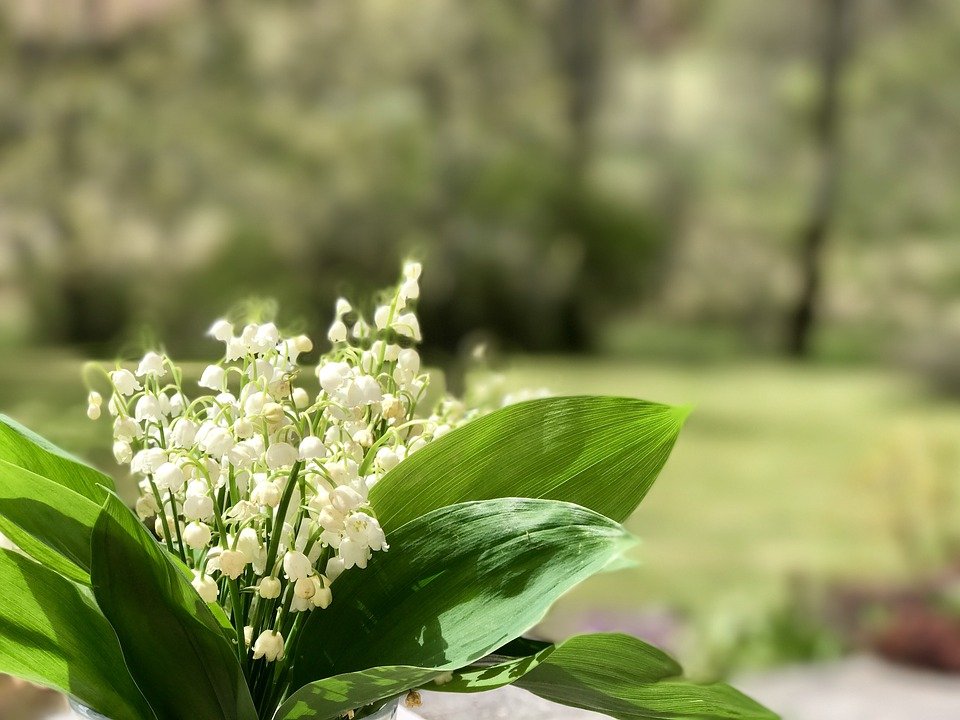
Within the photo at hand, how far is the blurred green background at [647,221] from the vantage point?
4.80 feet

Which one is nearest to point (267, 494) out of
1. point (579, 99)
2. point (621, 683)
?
point (621, 683)

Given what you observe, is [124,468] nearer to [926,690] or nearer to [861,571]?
[861,571]

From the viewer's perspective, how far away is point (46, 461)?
0.32m

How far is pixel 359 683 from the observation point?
27 cm

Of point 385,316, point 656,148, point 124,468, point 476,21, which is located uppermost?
point 476,21

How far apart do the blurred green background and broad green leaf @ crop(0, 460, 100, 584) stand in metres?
1.15

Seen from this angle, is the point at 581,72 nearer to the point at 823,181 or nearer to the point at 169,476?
the point at 823,181

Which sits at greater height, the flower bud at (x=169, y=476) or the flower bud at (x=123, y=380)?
the flower bud at (x=123, y=380)

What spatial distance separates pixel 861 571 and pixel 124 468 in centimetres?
123

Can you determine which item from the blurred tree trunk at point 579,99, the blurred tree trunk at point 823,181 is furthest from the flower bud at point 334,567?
the blurred tree trunk at point 823,181

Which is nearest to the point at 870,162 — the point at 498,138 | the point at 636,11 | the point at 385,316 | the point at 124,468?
the point at 636,11

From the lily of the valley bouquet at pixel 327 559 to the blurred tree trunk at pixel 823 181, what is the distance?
143 cm

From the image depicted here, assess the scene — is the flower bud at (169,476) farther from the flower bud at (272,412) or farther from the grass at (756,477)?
the grass at (756,477)

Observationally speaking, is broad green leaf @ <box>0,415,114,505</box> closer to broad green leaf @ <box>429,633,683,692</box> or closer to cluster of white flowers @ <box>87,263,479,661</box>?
cluster of white flowers @ <box>87,263,479,661</box>
